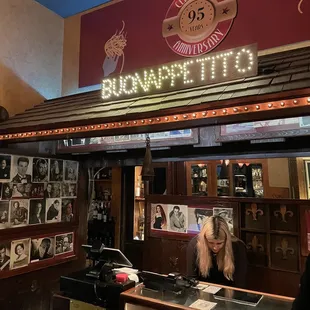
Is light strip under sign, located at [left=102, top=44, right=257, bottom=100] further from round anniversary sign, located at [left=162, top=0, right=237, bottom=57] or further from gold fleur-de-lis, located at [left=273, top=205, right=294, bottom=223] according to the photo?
gold fleur-de-lis, located at [left=273, top=205, right=294, bottom=223]

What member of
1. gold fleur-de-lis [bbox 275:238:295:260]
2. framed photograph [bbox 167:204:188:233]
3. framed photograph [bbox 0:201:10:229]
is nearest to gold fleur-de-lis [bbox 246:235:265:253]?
gold fleur-de-lis [bbox 275:238:295:260]

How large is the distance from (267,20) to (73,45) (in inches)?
111

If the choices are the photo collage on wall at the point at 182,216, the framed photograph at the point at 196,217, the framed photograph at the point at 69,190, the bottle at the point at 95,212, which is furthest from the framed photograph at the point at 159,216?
the bottle at the point at 95,212

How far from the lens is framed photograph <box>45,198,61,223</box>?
329cm

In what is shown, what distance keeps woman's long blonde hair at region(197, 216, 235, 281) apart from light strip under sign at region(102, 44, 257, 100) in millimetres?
1280

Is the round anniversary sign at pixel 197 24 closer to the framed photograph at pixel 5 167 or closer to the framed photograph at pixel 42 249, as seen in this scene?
A: the framed photograph at pixel 5 167

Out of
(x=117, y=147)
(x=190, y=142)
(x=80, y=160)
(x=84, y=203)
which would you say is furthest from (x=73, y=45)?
(x=190, y=142)

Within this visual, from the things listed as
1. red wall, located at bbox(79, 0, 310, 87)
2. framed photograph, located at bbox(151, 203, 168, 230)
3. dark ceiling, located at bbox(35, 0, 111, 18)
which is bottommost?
→ framed photograph, located at bbox(151, 203, 168, 230)

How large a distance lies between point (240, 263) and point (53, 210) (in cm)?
215

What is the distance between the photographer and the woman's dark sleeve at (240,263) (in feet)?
8.26

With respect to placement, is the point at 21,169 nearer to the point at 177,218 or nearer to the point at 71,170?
the point at 71,170

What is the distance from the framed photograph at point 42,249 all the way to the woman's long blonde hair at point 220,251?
177 cm

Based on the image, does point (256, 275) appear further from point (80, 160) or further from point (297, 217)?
point (80, 160)

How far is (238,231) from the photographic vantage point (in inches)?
113
